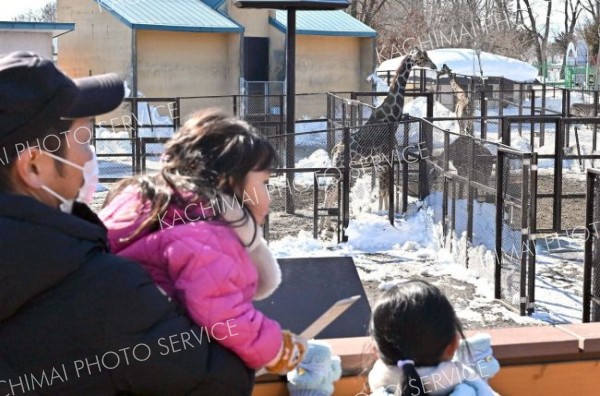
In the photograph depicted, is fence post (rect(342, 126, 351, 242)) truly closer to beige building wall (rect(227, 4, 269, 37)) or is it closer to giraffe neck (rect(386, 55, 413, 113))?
giraffe neck (rect(386, 55, 413, 113))

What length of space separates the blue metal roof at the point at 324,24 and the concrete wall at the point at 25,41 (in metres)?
8.50

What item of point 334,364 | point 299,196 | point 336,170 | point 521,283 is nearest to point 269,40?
point 299,196

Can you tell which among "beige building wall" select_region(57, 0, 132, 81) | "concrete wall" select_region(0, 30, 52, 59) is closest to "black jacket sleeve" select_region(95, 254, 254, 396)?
"concrete wall" select_region(0, 30, 52, 59)

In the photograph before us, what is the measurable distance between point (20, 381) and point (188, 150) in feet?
2.09

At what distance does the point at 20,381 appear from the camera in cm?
172

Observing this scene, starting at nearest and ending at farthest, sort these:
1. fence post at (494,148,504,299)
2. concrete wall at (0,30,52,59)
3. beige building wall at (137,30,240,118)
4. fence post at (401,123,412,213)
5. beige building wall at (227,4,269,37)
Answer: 1. fence post at (494,148,504,299)
2. fence post at (401,123,412,213)
3. concrete wall at (0,30,52,59)
4. beige building wall at (137,30,240,118)
5. beige building wall at (227,4,269,37)

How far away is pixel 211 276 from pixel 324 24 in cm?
2556

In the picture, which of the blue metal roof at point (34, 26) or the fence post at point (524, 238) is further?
the blue metal roof at point (34, 26)

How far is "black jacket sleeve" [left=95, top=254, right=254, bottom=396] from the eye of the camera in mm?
1713

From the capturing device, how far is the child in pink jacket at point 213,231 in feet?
6.16

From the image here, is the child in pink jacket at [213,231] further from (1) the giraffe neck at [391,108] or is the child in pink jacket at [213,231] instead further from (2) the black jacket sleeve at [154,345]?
(1) the giraffe neck at [391,108]

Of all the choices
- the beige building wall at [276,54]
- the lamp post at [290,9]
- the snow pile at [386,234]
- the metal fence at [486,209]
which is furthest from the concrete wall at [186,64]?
the metal fence at [486,209]

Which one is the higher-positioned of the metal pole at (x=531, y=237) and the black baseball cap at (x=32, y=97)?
the black baseball cap at (x=32, y=97)

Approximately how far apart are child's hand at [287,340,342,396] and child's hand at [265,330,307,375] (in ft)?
1.17
